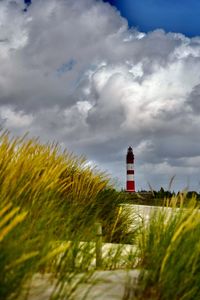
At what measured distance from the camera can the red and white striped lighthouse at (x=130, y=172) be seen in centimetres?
2109

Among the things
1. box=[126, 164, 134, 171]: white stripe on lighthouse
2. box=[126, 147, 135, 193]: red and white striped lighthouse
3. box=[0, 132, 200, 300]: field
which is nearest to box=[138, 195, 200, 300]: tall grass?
box=[0, 132, 200, 300]: field

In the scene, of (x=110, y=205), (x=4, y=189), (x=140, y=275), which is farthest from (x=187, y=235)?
(x=110, y=205)

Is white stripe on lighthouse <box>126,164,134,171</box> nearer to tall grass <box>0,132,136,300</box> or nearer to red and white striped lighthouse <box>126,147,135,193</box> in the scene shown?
red and white striped lighthouse <box>126,147,135,193</box>

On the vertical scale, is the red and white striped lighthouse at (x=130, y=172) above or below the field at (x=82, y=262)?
above

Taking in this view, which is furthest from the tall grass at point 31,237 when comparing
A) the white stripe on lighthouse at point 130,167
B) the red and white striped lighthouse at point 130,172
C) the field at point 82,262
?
the white stripe on lighthouse at point 130,167

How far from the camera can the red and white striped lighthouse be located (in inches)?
830

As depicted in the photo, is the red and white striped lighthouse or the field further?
the red and white striped lighthouse

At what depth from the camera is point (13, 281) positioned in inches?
131

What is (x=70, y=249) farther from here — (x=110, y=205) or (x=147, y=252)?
(x=110, y=205)

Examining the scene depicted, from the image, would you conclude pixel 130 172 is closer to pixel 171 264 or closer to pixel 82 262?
pixel 82 262

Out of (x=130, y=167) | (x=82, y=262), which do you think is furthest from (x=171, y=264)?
(x=130, y=167)

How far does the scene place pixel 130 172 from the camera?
21734 millimetres

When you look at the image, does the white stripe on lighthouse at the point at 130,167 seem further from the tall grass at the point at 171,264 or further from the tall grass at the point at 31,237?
the tall grass at the point at 171,264

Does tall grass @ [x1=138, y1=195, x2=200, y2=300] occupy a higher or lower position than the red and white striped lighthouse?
lower
